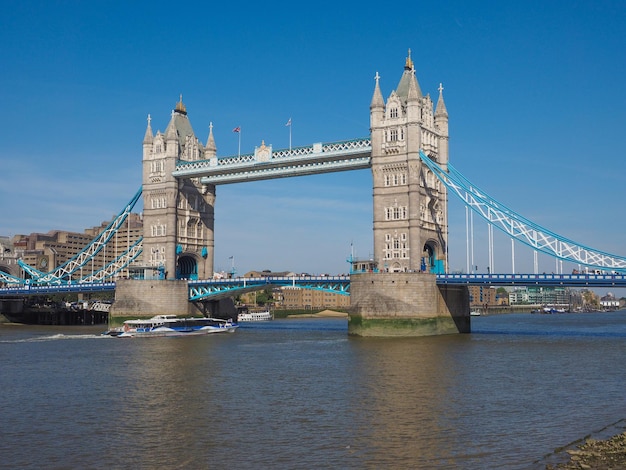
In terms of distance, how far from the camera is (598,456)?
63.0ft

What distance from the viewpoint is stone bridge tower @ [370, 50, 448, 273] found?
70.6 metres

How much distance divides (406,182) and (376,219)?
15.1 ft

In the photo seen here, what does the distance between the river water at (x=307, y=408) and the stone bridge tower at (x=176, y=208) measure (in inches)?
1463

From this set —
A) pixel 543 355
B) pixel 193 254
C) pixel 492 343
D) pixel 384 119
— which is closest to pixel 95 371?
pixel 543 355

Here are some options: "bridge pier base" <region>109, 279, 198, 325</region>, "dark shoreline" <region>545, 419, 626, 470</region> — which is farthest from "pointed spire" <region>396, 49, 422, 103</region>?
"dark shoreline" <region>545, 419, 626, 470</region>

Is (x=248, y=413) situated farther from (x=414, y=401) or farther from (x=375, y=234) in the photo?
(x=375, y=234)

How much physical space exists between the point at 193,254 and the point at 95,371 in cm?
4965

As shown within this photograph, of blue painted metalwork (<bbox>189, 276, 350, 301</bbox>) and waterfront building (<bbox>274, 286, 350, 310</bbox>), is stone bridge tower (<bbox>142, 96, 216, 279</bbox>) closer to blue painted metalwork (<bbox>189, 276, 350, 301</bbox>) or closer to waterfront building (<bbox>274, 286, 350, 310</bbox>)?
blue painted metalwork (<bbox>189, 276, 350, 301</bbox>)

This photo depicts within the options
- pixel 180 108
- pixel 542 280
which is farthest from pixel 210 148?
pixel 542 280

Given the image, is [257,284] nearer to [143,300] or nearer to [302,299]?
[143,300]

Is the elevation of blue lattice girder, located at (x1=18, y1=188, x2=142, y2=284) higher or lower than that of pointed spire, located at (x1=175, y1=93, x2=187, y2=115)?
lower

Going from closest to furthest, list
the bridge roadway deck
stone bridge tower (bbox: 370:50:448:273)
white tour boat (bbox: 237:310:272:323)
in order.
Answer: the bridge roadway deck, stone bridge tower (bbox: 370:50:448:273), white tour boat (bbox: 237:310:272:323)

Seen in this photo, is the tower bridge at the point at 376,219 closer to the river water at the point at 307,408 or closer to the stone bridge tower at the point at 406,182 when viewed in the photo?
the stone bridge tower at the point at 406,182

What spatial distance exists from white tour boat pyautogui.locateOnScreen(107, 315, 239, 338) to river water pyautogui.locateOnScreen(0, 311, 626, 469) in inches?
779
